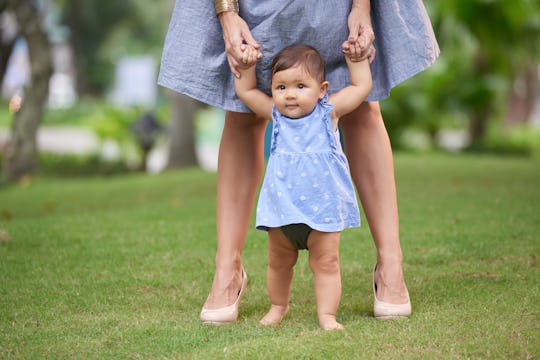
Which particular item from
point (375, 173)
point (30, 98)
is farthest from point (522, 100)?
point (375, 173)

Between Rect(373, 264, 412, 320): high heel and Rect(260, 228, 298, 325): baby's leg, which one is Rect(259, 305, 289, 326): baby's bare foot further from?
Rect(373, 264, 412, 320): high heel

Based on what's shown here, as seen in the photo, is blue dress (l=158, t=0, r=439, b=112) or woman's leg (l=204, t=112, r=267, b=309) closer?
blue dress (l=158, t=0, r=439, b=112)

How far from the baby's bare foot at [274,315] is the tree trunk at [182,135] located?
377 inches

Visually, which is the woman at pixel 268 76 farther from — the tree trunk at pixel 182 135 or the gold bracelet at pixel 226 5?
the tree trunk at pixel 182 135

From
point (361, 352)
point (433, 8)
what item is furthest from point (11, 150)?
point (361, 352)

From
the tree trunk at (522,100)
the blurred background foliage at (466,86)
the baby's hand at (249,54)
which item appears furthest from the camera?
the tree trunk at (522,100)

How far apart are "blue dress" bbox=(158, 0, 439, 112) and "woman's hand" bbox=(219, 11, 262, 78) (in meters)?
0.08

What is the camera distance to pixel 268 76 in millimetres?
3174

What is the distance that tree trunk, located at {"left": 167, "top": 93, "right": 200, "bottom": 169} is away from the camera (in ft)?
41.4

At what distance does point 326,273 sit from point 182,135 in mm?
9836

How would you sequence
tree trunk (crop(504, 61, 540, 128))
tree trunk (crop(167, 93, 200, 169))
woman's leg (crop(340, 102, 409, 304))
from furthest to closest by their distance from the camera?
tree trunk (crop(504, 61, 540, 128)) → tree trunk (crop(167, 93, 200, 169)) → woman's leg (crop(340, 102, 409, 304))

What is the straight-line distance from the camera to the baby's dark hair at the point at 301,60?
117 inches

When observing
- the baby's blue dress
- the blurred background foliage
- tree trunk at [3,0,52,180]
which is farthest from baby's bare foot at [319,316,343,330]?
the blurred background foliage

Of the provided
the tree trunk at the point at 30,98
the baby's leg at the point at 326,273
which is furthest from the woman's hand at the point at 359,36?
the tree trunk at the point at 30,98
